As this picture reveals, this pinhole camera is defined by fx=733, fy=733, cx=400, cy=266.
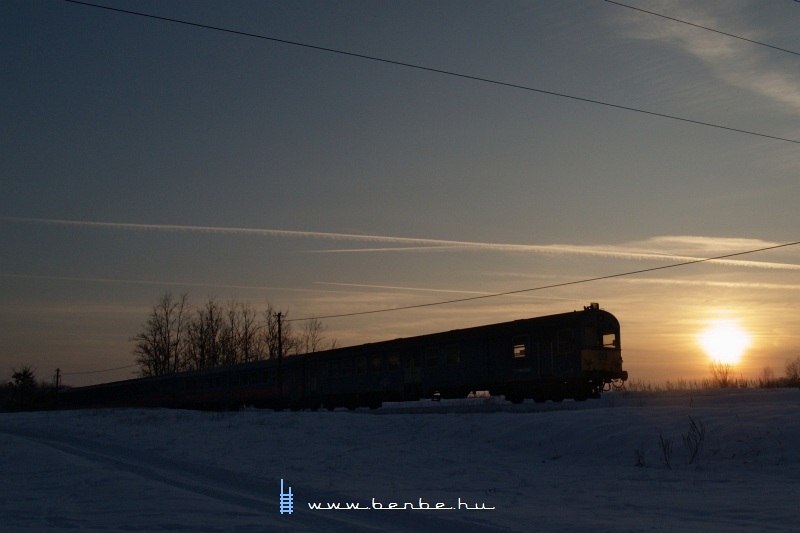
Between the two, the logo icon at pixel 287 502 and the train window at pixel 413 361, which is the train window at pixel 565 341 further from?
the logo icon at pixel 287 502

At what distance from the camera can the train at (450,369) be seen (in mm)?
29484

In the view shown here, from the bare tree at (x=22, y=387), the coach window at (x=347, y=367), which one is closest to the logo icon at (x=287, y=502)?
the coach window at (x=347, y=367)

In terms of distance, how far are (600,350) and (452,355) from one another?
24.0 feet

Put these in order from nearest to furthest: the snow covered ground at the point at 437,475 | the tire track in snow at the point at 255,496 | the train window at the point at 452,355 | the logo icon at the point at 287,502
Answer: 1. the tire track in snow at the point at 255,496
2. the snow covered ground at the point at 437,475
3. the logo icon at the point at 287,502
4. the train window at the point at 452,355

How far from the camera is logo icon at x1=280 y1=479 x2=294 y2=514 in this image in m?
9.79

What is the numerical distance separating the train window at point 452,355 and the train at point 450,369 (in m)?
0.05

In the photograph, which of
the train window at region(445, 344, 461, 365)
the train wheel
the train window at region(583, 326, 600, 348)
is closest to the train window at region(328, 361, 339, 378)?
the train window at region(445, 344, 461, 365)

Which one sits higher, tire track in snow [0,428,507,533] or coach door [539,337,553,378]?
coach door [539,337,553,378]

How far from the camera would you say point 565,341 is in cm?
2955

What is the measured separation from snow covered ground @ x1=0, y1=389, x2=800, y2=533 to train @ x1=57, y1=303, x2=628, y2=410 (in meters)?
7.82

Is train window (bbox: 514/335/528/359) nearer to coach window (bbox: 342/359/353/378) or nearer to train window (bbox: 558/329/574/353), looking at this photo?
train window (bbox: 558/329/574/353)

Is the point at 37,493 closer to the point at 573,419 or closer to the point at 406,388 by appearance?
the point at 573,419

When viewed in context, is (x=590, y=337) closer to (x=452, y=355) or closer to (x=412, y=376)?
(x=452, y=355)

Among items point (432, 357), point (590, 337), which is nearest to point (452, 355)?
point (432, 357)
